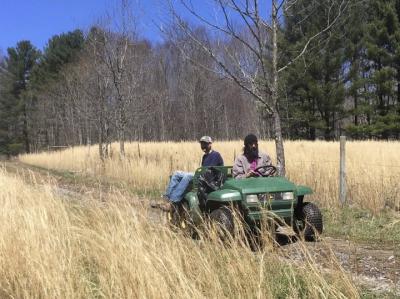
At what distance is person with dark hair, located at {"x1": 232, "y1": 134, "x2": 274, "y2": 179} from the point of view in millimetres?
7029

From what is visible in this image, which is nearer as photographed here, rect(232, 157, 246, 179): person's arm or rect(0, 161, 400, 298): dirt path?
rect(0, 161, 400, 298): dirt path

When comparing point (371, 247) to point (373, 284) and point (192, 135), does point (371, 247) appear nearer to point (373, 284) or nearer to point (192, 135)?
point (373, 284)

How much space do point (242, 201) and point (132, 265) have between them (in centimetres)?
250

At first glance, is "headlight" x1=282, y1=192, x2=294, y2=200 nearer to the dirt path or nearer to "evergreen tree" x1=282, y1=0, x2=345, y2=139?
the dirt path

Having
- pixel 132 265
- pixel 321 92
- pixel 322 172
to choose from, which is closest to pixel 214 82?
pixel 321 92

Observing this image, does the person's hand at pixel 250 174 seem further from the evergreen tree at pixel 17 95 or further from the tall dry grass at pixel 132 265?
the evergreen tree at pixel 17 95

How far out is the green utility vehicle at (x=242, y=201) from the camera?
20.3 ft

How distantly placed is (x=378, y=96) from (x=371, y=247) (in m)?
30.4

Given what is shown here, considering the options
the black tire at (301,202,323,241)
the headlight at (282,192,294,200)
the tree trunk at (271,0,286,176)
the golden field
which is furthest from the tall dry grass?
the golden field

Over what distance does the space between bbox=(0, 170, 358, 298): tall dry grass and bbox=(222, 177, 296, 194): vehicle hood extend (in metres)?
1.49

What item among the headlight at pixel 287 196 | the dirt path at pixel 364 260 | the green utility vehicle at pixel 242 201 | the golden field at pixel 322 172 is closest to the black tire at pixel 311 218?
the green utility vehicle at pixel 242 201

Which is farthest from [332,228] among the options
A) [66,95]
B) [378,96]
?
[66,95]

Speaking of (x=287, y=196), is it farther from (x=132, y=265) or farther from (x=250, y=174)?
(x=132, y=265)

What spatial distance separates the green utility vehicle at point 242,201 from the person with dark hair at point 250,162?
0.54 ft
